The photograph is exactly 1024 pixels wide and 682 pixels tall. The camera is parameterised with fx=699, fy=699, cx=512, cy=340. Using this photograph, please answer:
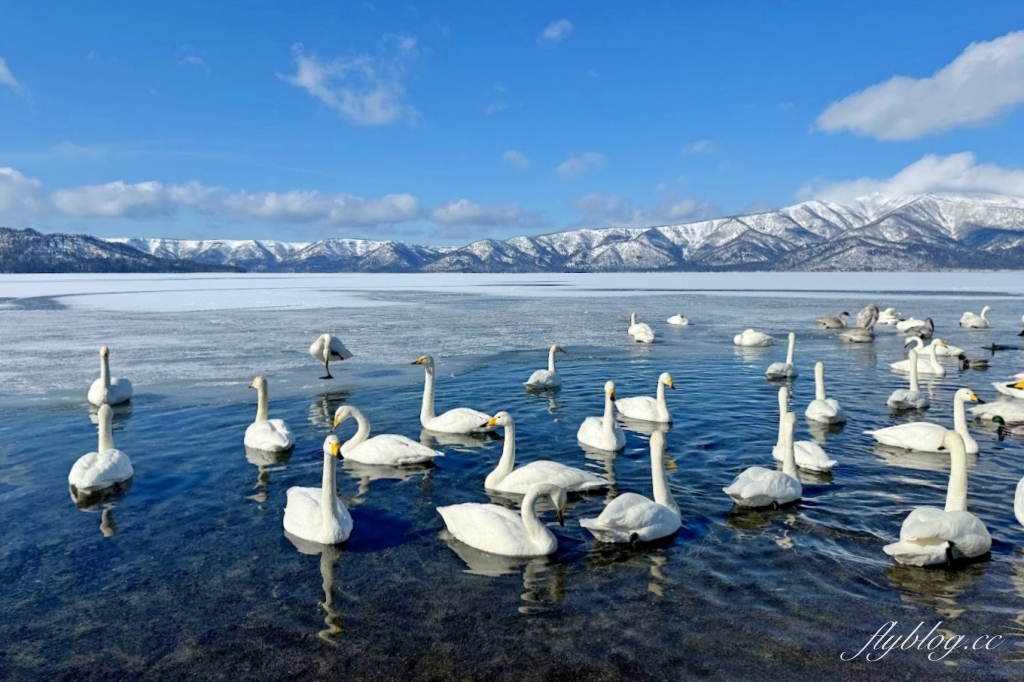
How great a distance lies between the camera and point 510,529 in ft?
24.9

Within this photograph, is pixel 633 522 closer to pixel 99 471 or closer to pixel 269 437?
pixel 269 437

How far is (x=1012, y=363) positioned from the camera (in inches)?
813

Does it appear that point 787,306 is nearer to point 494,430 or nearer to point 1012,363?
point 1012,363

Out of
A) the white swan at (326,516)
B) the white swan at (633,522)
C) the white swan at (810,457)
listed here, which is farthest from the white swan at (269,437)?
the white swan at (810,457)

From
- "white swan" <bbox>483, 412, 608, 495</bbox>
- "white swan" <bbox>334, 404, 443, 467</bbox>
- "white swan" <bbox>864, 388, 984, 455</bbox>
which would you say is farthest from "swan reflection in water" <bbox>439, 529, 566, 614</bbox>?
"white swan" <bbox>864, 388, 984, 455</bbox>

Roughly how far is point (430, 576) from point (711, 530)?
11.0 feet

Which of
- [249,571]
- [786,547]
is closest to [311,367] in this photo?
[249,571]

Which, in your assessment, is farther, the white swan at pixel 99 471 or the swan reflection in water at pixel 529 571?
the white swan at pixel 99 471

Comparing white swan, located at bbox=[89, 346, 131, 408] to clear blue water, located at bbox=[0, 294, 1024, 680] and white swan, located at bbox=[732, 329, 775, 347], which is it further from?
white swan, located at bbox=[732, 329, 775, 347]

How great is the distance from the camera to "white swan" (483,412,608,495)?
9336 millimetres

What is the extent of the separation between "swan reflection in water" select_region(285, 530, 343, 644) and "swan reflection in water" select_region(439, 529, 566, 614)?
1293mm

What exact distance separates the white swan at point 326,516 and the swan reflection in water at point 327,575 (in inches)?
2.4

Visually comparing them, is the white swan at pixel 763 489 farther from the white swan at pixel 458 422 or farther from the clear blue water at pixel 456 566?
the white swan at pixel 458 422

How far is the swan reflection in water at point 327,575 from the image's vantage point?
6.12 metres
